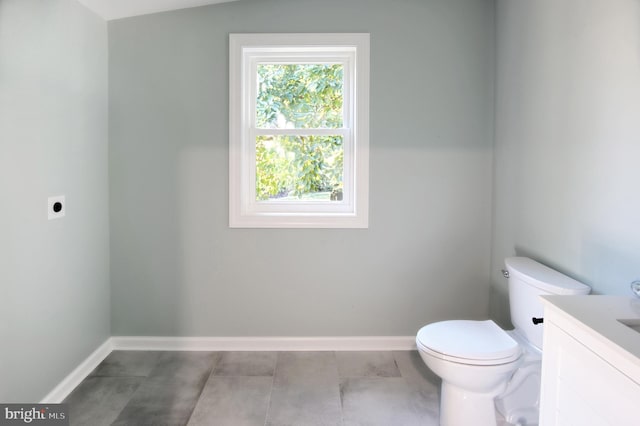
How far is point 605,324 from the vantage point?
1.07 metres

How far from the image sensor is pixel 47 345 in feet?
6.43

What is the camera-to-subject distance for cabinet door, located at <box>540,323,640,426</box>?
928 millimetres

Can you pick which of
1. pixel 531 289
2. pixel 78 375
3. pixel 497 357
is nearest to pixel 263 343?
pixel 78 375

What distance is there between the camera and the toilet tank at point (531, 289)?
1654 millimetres

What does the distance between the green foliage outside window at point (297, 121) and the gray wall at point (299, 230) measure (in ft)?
0.86

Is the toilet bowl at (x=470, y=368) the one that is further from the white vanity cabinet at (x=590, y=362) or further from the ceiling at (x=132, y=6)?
the ceiling at (x=132, y=6)

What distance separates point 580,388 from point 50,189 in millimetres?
2373

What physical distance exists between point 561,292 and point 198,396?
6.15 feet

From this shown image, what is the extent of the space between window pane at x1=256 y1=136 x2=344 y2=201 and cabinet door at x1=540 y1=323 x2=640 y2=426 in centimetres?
171

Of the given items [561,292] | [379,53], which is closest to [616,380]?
[561,292]

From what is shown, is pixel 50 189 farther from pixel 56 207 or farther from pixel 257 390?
pixel 257 390

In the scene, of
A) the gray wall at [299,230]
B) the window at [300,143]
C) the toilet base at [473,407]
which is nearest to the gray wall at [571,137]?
the gray wall at [299,230]

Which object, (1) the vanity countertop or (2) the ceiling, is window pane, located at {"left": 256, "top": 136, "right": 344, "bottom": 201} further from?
(1) the vanity countertop

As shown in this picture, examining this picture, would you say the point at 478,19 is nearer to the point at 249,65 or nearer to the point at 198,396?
the point at 249,65
